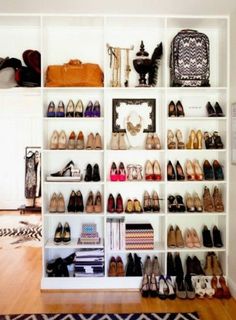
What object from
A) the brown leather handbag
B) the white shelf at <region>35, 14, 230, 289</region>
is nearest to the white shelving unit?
the white shelf at <region>35, 14, 230, 289</region>

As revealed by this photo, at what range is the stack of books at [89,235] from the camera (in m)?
3.15

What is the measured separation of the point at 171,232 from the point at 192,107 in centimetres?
126

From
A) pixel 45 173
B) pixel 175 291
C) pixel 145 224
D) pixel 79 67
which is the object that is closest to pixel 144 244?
pixel 145 224

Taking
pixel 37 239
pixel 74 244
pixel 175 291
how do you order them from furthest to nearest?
pixel 37 239 → pixel 74 244 → pixel 175 291

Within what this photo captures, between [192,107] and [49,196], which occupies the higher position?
[192,107]

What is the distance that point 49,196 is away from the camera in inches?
130

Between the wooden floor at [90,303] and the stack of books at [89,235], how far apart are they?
463 mm

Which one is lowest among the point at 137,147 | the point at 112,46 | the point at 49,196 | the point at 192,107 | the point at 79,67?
the point at 49,196

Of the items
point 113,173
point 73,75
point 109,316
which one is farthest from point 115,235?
point 73,75

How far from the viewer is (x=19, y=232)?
507 cm

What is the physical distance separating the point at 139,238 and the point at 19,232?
2.65 meters

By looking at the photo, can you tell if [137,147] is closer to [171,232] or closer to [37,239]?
[171,232]

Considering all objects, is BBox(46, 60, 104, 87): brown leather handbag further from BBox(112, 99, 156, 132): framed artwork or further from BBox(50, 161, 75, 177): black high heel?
BBox(50, 161, 75, 177): black high heel

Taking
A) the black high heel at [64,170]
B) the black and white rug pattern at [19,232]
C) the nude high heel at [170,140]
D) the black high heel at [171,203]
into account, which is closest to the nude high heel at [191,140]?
the nude high heel at [170,140]
